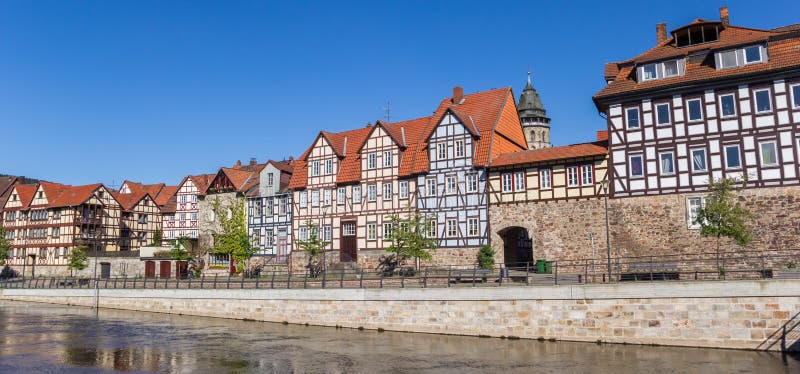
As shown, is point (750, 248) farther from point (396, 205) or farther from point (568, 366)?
point (396, 205)

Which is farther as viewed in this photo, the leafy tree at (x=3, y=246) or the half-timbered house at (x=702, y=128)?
the leafy tree at (x=3, y=246)

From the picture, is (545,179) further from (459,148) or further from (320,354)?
(320,354)

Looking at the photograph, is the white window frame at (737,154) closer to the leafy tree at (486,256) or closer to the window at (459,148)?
the leafy tree at (486,256)

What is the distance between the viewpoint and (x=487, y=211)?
41344 mm

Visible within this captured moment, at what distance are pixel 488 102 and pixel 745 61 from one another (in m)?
17.0

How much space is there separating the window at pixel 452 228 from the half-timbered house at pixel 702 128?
1058cm

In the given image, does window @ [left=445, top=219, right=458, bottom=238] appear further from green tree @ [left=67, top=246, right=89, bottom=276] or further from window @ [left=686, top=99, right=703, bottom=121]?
green tree @ [left=67, top=246, right=89, bottom=276]

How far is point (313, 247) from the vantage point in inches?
1838

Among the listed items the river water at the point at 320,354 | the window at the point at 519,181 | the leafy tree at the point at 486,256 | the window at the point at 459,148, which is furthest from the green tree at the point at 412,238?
the river water at the point at 320,354

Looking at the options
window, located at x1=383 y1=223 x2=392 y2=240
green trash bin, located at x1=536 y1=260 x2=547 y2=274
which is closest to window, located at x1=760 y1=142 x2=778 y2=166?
green trash bin, located at x1=536 y1=260 x2=547 y2=274

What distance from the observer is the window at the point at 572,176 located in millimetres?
38312

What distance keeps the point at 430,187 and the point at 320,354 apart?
67.2ft

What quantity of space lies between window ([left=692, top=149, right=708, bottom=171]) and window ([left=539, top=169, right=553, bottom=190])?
8037mm

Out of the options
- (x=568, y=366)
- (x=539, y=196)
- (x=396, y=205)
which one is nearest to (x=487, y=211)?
(x=539, y=196)
